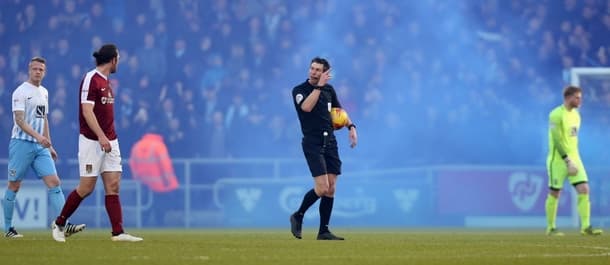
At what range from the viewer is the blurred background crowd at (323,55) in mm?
25953

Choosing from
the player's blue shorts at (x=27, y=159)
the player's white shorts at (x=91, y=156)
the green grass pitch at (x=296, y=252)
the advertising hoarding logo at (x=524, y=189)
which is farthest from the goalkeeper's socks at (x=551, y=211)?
the player's white shorts at (x=91, y=156)

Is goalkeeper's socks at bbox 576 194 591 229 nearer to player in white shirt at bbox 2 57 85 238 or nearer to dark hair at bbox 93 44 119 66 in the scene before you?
player in white shirt at bbox 2 57 85 238

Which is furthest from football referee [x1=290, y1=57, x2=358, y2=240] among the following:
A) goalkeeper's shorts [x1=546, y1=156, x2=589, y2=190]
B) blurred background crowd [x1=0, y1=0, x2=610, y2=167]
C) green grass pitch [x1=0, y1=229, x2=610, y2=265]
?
blurred background crowd [x1=0, y1=0, x2=610, y2=167]

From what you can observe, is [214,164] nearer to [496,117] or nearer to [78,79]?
[78,79]

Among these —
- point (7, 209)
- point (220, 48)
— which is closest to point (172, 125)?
point (220, 48)

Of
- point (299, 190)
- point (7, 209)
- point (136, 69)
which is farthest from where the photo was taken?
point (136, 69)

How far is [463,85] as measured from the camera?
91.7 feet

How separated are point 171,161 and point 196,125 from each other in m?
1.41

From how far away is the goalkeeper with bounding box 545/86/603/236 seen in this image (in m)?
18.1

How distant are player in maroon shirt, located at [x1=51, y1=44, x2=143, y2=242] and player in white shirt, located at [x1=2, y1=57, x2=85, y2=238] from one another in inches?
64.2

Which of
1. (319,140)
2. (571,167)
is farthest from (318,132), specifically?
(571,167)

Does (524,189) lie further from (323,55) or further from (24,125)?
(24,125)

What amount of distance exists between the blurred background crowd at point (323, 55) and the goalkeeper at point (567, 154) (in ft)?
22.0

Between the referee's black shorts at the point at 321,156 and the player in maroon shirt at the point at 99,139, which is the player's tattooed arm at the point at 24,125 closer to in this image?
the player in maroon shirt at the point at 99,139
